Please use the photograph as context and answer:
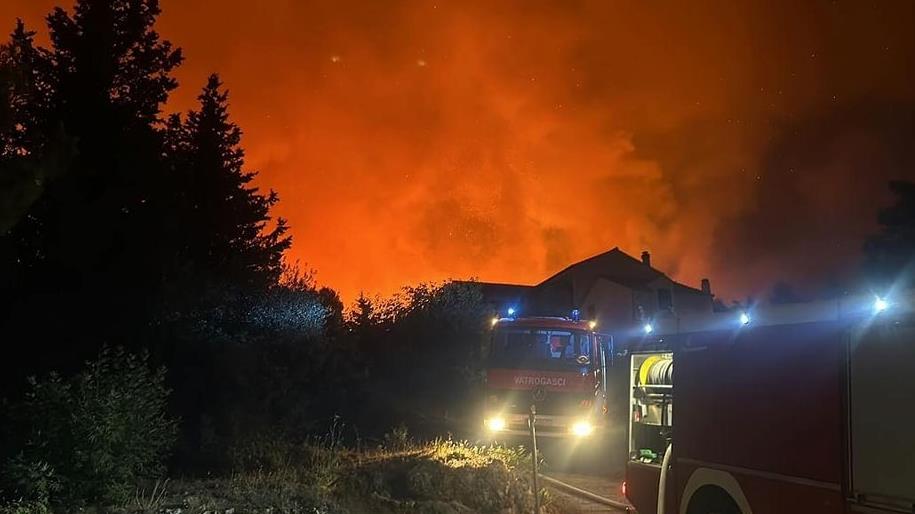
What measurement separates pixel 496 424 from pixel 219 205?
39.8 ft

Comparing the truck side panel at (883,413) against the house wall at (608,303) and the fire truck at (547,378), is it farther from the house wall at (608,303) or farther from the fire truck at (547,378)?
the house wall at (608,303)

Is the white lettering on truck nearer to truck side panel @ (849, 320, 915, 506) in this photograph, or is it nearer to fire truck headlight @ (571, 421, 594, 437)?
fire truck headlight @ (571, 421, 594, 437)

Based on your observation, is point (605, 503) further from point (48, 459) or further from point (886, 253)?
point (886, 253)

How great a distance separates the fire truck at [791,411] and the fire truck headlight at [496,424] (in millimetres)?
7723

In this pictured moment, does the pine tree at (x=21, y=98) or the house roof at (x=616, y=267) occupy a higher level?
the house roof at (x=616, y=267)

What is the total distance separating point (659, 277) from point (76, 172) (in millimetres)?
44000

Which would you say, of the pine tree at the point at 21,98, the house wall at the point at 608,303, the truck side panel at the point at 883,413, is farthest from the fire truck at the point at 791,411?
the house wall at the point at 608,303

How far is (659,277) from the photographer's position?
5512cm

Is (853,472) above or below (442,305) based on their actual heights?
below

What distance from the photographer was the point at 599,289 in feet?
180

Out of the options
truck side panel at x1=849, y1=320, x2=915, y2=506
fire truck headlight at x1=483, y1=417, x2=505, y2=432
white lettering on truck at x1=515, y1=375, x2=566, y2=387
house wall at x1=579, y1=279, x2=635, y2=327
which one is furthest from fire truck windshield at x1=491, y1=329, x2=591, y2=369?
house wall at x1=579, y1=279, x2=635, y2=327

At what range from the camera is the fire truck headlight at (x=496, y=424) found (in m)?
14.5

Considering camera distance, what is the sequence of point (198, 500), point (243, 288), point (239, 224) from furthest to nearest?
point (239, 224), point (243, 288), point (198, 500)

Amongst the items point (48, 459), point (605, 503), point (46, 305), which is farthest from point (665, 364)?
point (46, 305)
